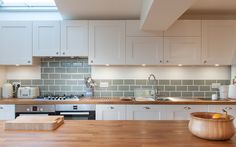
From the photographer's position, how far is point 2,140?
4.43ft

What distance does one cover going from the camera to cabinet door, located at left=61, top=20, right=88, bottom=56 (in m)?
3.45

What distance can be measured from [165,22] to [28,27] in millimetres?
2102

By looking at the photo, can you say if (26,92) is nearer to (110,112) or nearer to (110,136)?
(110,112)

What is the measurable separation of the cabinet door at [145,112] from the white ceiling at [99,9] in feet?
4.76

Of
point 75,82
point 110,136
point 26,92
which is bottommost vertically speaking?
point 110,136

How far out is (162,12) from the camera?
2.47 metres

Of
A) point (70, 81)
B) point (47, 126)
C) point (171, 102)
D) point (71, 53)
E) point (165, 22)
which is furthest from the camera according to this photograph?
point (70, 81)

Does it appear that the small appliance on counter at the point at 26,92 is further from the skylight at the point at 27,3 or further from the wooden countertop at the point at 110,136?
the wooden countertop at the point at 110,136

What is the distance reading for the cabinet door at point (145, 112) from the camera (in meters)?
3.22

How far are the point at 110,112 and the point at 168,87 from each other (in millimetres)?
1162

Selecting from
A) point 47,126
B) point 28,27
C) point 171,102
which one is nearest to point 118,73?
point 171,102

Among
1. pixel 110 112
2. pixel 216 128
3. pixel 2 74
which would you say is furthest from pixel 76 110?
pixel 216 128

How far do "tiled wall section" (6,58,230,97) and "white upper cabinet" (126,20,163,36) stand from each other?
31.9 inches

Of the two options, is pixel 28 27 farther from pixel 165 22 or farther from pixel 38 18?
pixel 165 22
